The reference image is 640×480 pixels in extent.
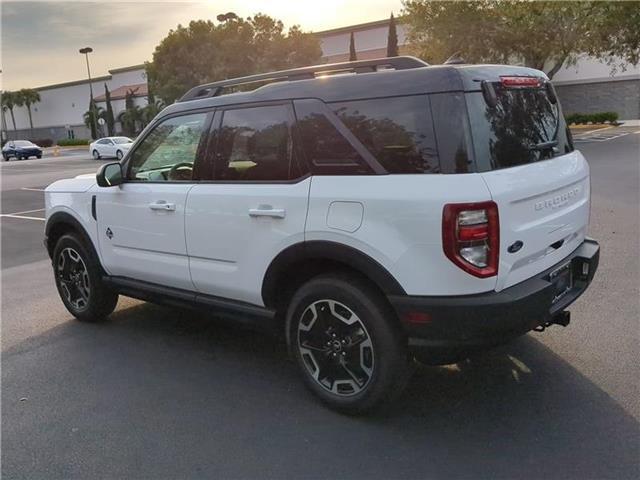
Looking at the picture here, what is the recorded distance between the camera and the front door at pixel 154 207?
4.03m

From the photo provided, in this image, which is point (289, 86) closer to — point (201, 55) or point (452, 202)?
point (452, 202)

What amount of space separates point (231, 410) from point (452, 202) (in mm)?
1835

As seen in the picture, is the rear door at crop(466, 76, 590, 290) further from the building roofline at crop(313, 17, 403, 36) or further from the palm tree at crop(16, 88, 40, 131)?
the palm tree at crop(16, 88, 40, 131)

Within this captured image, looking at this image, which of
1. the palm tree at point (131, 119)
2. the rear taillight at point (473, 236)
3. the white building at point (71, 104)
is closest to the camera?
the rear taillight at point (473, 236)

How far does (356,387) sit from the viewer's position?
3270mm

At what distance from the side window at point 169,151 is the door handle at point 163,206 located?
0.20 meters

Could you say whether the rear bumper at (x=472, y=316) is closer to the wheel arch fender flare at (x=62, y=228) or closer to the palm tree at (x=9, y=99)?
the wheel arch fender flare at (x=62, y=228)

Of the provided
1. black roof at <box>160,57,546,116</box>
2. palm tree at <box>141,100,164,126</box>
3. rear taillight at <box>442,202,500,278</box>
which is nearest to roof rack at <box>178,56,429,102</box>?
black roof at <box>160,57,546,116</box>

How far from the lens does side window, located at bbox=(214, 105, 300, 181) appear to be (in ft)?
11.4

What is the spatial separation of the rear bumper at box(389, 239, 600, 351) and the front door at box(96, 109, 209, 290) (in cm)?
181

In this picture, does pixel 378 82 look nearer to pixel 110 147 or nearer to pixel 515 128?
pixel 515 128

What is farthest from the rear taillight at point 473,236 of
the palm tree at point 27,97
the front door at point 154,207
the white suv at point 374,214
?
the palm tree at point 27,97

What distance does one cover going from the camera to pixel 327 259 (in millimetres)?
3262

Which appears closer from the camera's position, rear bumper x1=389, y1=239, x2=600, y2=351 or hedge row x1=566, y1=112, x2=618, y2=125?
rear bumper x1=389, y1=239, x2=600, y2=351
